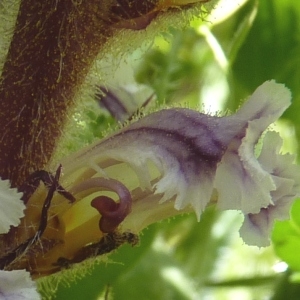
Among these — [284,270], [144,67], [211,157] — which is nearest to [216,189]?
[211,157]

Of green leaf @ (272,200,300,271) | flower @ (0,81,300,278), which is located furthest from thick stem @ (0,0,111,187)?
green leaf @ (272,200,300,271)

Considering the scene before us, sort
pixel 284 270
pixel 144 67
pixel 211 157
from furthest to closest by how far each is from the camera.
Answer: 1. pixel 144 67
2. pixel 284 270
3. pixel 211 157

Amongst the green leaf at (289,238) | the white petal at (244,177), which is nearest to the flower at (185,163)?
the white petal at (244,177)

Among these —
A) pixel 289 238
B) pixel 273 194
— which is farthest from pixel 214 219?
pixel 273 194

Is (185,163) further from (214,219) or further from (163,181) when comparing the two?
(214,219)

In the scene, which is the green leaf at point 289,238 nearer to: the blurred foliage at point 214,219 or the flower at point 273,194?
the blurred foliage at point 214,219

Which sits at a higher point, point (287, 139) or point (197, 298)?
point (287, 139)

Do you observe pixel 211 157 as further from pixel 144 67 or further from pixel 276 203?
pixel 144 67
